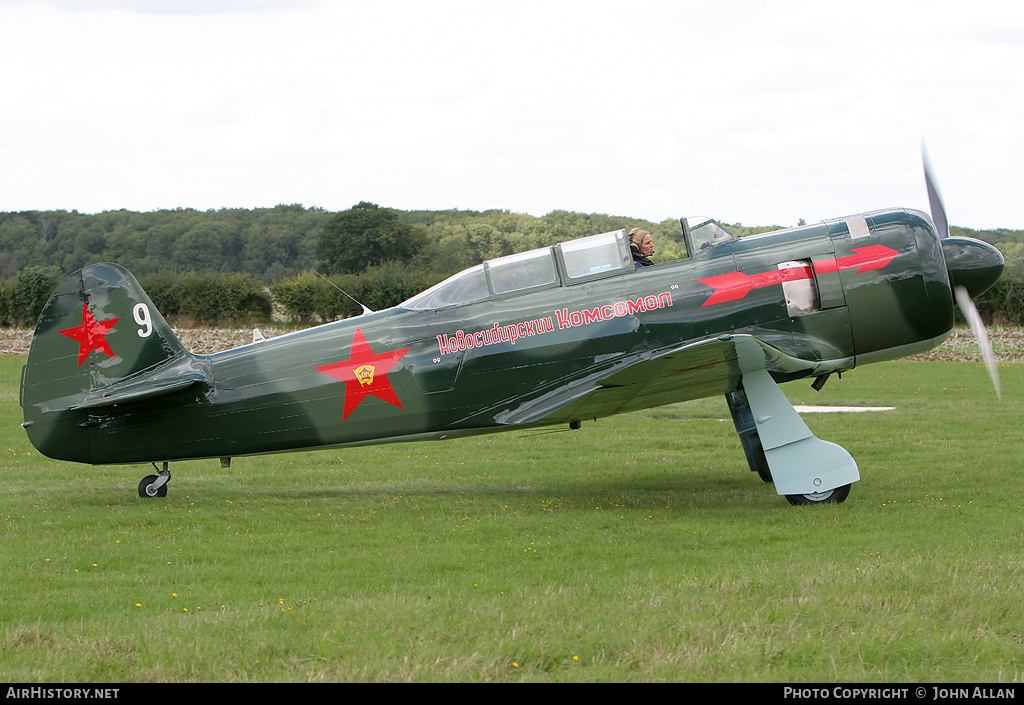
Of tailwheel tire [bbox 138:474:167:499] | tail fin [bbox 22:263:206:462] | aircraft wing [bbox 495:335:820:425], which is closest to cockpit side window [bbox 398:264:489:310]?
aircraft wing [bbox 495:335:820:425]

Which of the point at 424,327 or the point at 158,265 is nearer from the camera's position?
the point at 424,327

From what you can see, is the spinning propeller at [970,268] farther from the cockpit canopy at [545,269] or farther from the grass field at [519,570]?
the cockpit canopy at [545,269]

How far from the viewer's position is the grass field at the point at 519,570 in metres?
3.97

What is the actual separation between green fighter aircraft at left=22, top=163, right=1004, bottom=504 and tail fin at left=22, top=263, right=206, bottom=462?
2 centimetres

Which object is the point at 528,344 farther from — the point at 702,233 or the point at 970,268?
the point at 970,268

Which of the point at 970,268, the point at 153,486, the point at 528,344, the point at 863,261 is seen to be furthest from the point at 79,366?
the point at 970,268

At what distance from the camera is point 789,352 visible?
8.02 metres

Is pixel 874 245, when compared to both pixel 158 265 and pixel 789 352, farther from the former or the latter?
pixel 158 265

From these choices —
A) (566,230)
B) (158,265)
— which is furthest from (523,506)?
(158,265)

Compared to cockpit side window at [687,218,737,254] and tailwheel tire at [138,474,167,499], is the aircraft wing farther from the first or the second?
tailwheel tire at [138,474,167,499]

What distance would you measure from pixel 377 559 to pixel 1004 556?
171 inches

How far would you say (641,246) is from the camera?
8586mm

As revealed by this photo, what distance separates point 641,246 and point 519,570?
153 inches

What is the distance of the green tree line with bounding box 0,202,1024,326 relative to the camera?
36781 millimetres
